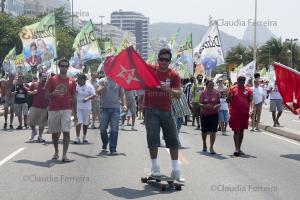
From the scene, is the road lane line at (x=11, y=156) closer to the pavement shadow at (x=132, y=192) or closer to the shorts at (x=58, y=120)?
the shorts at (x=58, y=120)

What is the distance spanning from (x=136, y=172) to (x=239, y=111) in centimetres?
379

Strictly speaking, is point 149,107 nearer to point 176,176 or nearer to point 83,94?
point 176,176

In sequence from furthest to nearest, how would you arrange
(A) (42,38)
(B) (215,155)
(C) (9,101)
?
(A) (42,38) → (C) (9,101) → (B) (215,155)

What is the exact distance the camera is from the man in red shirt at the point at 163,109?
31.3ft

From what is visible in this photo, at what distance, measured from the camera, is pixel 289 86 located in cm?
1479

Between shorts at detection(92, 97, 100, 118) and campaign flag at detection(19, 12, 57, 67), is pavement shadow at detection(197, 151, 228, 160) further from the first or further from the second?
campaign flag at detection(19, 12, 57, 67)

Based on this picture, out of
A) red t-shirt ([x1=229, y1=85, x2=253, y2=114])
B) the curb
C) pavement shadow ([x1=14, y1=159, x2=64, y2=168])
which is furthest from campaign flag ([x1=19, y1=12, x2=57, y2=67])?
pavement shadow ([x1=14, y1=159, x2=64, y2=168])

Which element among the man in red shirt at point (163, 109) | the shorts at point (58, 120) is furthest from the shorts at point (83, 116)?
the man in red shirt at point (163, 109)

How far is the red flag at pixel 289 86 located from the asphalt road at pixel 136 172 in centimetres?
111

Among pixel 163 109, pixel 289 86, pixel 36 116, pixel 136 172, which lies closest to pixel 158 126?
pixel 163 109

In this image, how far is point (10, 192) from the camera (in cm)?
888

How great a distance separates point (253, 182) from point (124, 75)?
2616 millimetres

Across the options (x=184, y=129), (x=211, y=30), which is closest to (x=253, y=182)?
(x=184, y=129)

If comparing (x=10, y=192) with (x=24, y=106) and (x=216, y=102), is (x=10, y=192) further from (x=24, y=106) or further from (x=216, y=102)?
(x=24, y=106)
